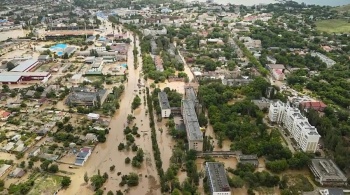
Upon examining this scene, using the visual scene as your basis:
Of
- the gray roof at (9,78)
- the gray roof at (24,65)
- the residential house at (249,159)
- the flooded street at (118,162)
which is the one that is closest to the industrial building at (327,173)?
the residential house at (249,159)

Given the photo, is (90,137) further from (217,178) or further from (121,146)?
(217,178)

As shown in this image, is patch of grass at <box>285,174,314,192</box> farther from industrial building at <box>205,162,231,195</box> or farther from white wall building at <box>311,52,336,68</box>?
white wall building at <box>311,52,336,68</box>

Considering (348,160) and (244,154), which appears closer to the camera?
(348,160)

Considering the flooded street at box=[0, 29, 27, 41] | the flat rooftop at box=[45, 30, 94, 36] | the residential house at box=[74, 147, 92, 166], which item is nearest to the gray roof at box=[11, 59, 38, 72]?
the flat rooftop at box=[45, 30, 94, 36]

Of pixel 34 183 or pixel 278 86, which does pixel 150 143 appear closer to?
pixel 34 183

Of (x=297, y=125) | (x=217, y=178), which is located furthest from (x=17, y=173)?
→ (x=297, y=125)

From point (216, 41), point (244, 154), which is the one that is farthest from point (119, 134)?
point (216, 41)

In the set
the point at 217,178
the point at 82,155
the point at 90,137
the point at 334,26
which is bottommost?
the point at 82,155
